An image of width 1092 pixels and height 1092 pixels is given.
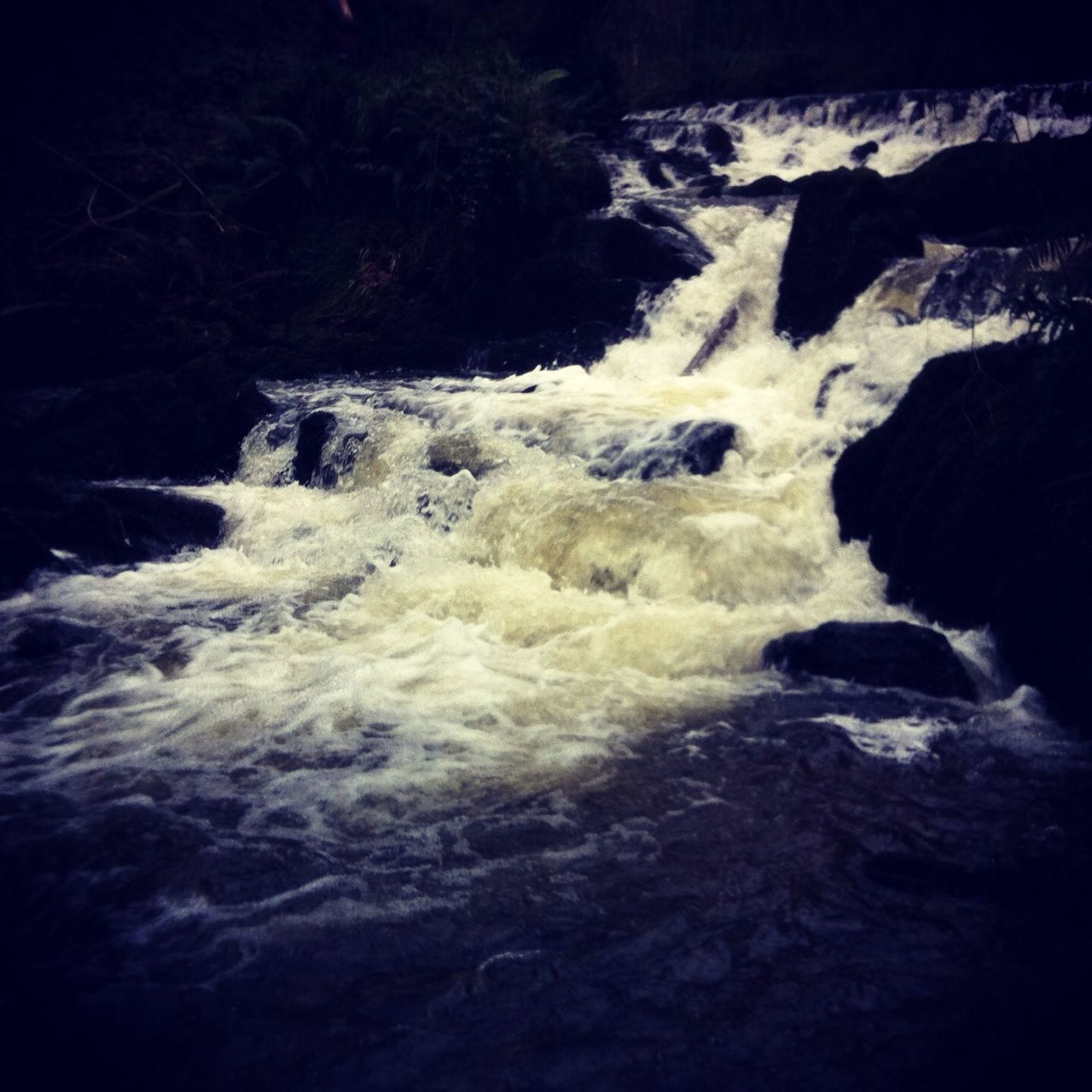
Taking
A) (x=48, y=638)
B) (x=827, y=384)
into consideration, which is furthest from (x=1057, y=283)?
(x=48, y=638)

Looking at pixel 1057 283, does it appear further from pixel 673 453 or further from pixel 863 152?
pixel 863 152

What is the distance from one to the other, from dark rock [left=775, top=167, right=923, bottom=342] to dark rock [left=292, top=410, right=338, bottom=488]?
462 cm

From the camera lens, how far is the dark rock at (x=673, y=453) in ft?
24.0

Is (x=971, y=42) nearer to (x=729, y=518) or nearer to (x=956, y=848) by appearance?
(x=729, y=518)

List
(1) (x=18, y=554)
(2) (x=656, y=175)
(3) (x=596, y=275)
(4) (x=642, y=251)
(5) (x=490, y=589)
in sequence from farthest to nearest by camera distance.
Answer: (2) (x=656, y=175) < (4) (x=642, y=251) < (3) (x=596, y=275) < (1) (x=18, y=554) < (5) (x=490, y=589)

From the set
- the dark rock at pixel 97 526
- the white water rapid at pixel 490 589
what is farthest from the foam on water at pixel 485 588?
the dark rock at pixel 97 526

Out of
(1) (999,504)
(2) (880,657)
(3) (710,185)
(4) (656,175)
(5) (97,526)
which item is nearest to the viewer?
(2) (880,657)

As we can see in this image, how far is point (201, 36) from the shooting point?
1361cm

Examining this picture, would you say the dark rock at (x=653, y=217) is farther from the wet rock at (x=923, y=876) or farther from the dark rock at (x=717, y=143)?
the wet rock at (x=923, y=876)

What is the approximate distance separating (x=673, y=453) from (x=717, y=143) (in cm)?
1291

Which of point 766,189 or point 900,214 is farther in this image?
point 766,189

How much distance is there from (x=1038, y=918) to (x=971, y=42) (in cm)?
2115

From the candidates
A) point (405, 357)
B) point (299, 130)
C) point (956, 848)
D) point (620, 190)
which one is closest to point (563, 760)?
point (956, 848)

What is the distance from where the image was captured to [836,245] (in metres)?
9.73
